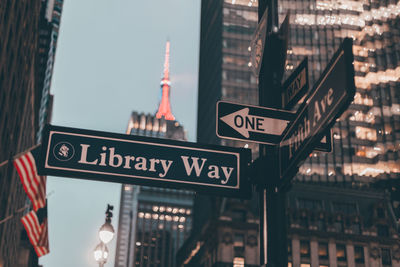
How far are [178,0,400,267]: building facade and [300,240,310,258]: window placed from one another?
0.26 metres

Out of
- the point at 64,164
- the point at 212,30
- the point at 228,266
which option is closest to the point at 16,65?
the point at 64,164

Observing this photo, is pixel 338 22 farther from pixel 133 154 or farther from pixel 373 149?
pixel 133 154

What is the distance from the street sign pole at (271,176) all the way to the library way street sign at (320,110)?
0.28 meters

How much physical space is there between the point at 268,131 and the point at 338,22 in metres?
125

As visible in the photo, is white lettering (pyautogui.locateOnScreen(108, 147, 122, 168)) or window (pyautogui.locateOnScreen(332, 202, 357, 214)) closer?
white lettering (pyautogui.locateOnScreen(108, 147, 122, 168))

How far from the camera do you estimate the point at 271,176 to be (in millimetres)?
6133

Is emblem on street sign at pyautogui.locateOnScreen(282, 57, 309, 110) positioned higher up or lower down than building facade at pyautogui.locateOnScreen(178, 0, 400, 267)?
lower down

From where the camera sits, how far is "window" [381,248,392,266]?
87056 millimetres

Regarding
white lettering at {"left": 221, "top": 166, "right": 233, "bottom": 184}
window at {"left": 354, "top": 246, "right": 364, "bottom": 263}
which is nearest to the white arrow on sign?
white lettering at {"left": 221, "top": 166, "right": 233, "bottom": 184}

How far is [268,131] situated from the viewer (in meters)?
6.29

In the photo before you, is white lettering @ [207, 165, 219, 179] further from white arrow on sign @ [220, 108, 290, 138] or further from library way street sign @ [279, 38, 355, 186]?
library way street sign @ [279, 38, 355, 186]

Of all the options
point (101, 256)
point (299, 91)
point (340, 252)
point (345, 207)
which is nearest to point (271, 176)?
point (299, 91)

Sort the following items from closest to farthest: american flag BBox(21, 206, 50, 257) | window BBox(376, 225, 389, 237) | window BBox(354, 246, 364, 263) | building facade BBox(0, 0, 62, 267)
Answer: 1. american flag BBox(21, 206, 50, 257)
2. building facade BBox(0, 0, 62, 267)
3. window BBox(354, 246, 364, 263)
4. window BBox(376, 225, 389, 237)

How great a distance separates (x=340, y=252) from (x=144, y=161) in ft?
281
